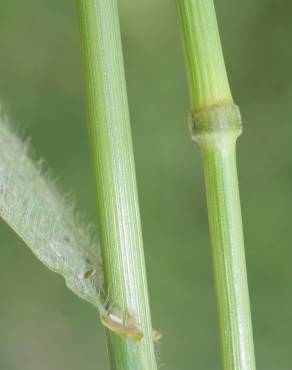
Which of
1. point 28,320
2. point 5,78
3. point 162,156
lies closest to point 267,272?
point 162,156

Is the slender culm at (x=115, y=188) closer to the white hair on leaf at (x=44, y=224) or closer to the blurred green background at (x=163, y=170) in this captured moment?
the white hair on leaf at (x=44, y=224)

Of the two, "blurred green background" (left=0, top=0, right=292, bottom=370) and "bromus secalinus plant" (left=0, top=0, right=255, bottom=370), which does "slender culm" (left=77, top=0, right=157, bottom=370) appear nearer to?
"bromus secalinus plant" (left=0, top=0, right=255, bottom=370)

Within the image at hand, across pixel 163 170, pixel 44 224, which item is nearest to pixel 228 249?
pixel 44 224

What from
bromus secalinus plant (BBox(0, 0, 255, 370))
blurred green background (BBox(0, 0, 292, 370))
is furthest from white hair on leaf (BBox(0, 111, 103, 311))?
blurred green background (BBox(0, 0, 292, 370))

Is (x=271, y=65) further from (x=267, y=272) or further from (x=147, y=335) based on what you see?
(x=147, y=335)

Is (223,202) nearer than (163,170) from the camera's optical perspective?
Yes

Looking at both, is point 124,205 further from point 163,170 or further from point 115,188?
point 163,170

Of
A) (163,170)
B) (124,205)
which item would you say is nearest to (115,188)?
(124,205)
